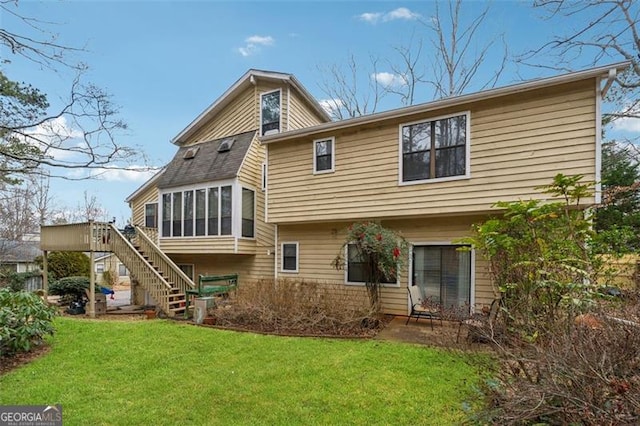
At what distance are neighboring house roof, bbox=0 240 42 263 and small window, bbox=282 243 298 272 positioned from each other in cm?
1802

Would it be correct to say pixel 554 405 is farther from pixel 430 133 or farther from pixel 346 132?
pixel 346 132

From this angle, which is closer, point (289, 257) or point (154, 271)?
point (154, 271)

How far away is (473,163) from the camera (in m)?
7.66

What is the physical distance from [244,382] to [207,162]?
9.88 m

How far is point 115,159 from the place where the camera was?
24.6ft

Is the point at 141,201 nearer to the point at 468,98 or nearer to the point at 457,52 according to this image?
the point at 468,98

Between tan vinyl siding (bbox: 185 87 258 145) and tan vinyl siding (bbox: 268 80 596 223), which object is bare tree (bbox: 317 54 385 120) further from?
tan vinyl siding (bbox: 268 80 596 223)

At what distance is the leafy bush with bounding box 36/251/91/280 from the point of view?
1895cm

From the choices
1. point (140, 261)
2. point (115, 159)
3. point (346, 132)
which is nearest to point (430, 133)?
point (346, 132)

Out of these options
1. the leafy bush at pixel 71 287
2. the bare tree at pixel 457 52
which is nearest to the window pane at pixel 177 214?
the leafy bush at pixel 71 287

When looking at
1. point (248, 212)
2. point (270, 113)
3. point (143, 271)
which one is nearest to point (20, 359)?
point (143, 271)

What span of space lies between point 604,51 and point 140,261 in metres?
17.0

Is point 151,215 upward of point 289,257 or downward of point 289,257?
upward

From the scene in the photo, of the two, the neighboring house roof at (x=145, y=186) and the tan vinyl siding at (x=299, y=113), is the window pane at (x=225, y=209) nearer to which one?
the tan vinyl siding at (x=299, y=113)
